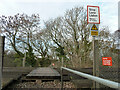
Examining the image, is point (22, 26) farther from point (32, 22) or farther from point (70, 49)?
point (70, 49)

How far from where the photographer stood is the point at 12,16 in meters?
20.2

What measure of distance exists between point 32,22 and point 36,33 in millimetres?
1774

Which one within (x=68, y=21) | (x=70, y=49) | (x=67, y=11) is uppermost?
(x=67, y=11)

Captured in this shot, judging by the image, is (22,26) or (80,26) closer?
(80,26)

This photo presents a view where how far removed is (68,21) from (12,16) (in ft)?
28.8

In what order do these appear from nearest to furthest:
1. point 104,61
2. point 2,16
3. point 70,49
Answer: point 104,61 < point 70,49 < point 2,16

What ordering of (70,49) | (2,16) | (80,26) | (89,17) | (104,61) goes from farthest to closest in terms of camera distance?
(2,16) → (80,26) → (70,49) → (89,17) → (104,61)

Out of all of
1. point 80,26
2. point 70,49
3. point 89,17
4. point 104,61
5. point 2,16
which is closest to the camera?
point 104,61

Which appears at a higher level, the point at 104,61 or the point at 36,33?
the point at 36,33

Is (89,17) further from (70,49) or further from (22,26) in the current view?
(22,26)

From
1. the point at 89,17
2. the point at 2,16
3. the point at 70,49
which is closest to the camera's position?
the point at 89,17

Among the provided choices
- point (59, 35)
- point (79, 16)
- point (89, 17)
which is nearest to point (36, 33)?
point (59, 35)

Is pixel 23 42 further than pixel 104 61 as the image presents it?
Yes

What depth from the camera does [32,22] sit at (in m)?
20.5
